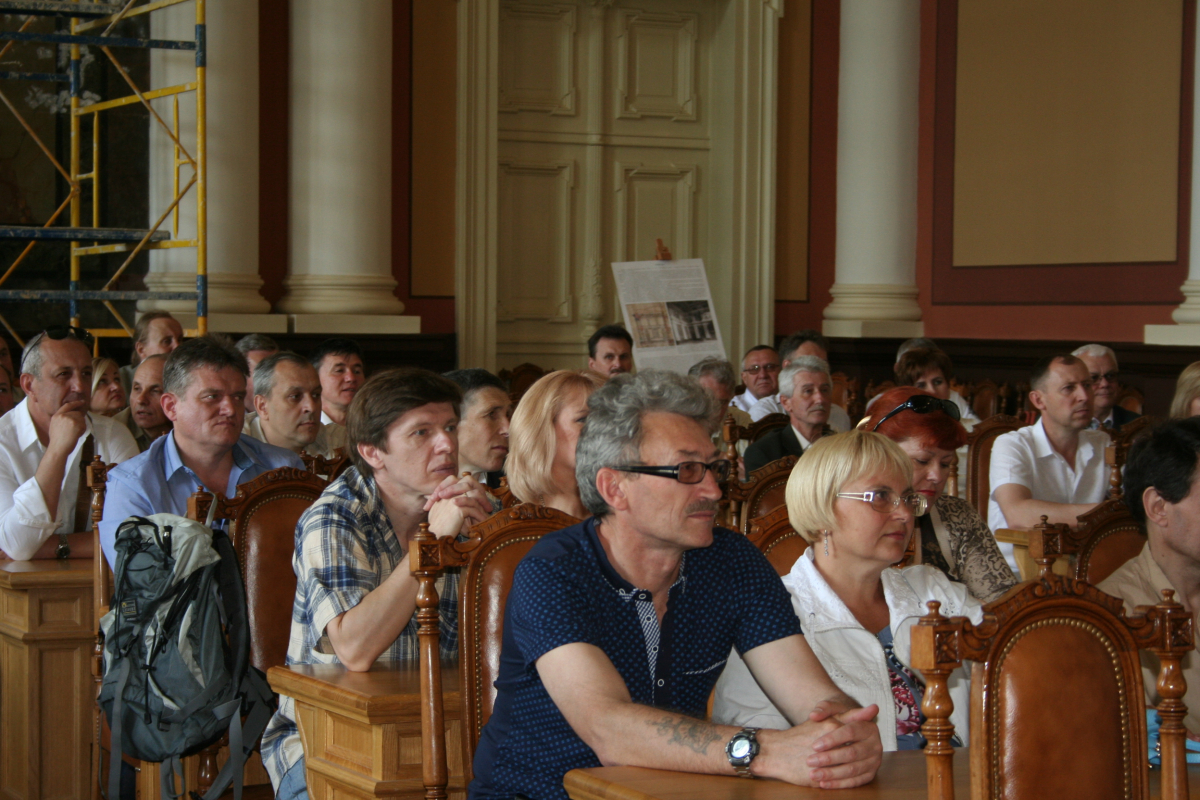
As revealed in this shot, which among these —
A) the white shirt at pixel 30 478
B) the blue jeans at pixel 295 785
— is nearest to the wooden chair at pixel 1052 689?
the blue jeans at pixel 295 785

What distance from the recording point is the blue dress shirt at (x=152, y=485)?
3336 millimetres

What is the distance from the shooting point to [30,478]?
13.0 feet

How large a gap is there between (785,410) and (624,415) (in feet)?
13.9

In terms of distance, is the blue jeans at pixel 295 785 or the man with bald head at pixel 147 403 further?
the man with bald head at pixel 147 403

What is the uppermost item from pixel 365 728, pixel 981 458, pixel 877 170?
pixel 877 170

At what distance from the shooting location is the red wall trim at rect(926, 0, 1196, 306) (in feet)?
24.9

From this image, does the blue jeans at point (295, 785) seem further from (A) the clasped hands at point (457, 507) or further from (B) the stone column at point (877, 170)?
(B) the stone column at point (877, 170)

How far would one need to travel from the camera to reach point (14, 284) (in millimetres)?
7297

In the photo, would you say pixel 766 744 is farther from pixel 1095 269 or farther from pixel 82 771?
pixel 1095 269

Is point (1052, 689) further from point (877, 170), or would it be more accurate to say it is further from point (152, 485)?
point (877, 170)

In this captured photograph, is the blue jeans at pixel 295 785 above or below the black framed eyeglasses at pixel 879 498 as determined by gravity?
below

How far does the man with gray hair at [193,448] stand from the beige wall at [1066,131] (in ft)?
19.1

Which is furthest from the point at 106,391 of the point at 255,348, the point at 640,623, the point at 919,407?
the point at 640,623

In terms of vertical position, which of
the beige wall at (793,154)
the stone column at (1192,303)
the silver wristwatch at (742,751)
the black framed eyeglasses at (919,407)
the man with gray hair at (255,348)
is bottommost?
the silver wristwatch at (742,751)
